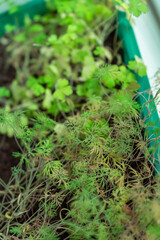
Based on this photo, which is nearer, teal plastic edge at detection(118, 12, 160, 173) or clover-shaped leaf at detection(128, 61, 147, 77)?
teal plastic edge at detection(118, 12, 160, 173)

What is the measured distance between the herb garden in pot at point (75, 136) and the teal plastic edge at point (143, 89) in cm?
4

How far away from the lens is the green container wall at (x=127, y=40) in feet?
4.20

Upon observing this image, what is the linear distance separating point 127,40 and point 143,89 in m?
0.45

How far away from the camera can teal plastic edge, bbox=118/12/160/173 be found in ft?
4.08

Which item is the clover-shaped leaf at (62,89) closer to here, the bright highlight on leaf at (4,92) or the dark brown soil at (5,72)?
the bright highlight on leaf at (4,92)

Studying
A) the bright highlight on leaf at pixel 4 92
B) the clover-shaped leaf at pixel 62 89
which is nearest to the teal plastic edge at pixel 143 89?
the clover-shaped leaf at pixel 62 89

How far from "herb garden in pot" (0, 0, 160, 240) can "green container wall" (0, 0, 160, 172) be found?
48mm

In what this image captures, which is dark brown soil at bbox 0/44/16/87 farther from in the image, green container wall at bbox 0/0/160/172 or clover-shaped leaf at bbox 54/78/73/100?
clover-shaped leaf at bbox 54/78/73/100

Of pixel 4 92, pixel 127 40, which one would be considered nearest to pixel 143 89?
pixel 127 40

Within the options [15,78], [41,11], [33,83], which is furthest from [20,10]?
[33,83]

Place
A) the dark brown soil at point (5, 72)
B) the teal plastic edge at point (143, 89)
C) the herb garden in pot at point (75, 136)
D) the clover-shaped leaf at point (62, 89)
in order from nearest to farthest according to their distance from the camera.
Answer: the herb garden in pot at point (75, 136)
the teal plastic edge at point (143, 89)
the clover-shaped leaf at point (62, 89)
the dark brown soil at point (5, 72)

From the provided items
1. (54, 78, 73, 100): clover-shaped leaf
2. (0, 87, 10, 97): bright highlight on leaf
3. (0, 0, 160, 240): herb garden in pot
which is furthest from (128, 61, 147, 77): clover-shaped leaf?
(0, 87, 10, 97): bright highlight on leaf

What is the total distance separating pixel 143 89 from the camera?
1449 millimetres

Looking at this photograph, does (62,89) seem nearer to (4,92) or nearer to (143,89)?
(143,89)
